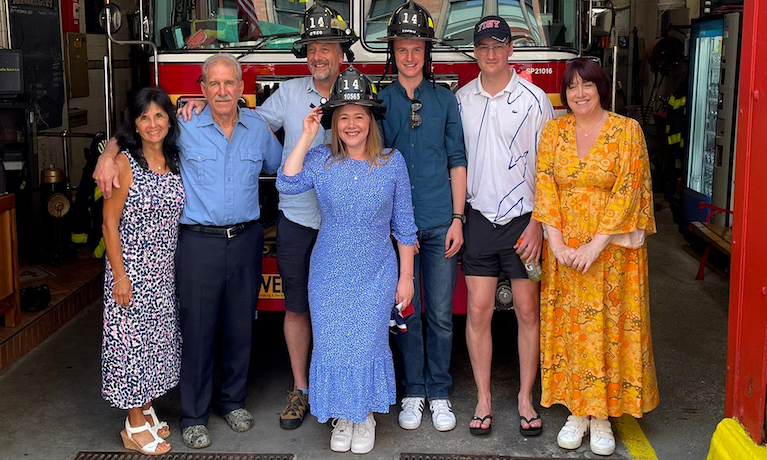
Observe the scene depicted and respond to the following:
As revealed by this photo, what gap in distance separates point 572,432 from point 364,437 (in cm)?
104

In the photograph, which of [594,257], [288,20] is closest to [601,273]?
[594,257]

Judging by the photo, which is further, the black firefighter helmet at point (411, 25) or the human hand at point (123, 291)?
Answer: the black firefighter helmet at point (411, 25)

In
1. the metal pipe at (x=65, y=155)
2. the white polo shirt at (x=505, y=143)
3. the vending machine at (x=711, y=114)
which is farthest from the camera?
the vending machine at (x=711, y=114)

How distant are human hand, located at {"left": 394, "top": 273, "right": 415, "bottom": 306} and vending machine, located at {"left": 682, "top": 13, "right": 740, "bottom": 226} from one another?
4999mm

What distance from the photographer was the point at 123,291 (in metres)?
4.52

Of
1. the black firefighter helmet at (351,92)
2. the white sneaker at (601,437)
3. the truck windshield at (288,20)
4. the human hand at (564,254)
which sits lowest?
the white sneaker at (601,437)

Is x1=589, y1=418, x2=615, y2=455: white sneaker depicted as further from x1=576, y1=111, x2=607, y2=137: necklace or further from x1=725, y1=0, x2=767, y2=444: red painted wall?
x1=576, y1=111, x2=607, y2=137: necklace

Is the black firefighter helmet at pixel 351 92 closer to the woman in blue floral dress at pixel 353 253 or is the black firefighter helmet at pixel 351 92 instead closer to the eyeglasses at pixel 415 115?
the woman in blue floral dress at pixel 353 253

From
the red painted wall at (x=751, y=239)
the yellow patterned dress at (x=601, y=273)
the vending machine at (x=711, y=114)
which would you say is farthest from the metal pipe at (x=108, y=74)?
the vending machine at (x=711, y=114)

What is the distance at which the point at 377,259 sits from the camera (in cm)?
463

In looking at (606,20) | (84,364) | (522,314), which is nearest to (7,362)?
(84,364)

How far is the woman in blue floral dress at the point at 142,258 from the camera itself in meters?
4.50

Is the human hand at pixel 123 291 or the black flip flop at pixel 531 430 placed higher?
the human hand at pixel 123 291

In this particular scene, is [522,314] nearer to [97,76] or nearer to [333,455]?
[333,455]
